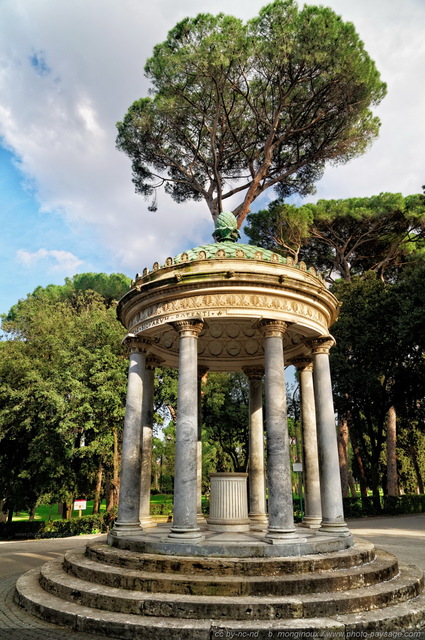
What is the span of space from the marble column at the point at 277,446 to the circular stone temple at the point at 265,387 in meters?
0.02

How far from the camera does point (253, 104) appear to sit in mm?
28797

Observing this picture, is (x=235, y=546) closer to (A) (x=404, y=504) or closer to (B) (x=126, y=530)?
(B) (x=126, y=530)

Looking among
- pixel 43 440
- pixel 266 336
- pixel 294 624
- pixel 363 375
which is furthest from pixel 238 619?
pixel 363 375

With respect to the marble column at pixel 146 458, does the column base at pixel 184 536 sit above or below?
below

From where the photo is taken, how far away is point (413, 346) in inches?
1208

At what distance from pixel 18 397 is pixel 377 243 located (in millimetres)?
33636

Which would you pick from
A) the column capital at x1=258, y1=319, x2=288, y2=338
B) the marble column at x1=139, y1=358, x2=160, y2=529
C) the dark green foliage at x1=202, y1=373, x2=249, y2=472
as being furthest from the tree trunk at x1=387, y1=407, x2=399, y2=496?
the column capital at x1=258, y1=319, x2=288, y2=338

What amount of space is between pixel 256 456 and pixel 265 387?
5.62 metres

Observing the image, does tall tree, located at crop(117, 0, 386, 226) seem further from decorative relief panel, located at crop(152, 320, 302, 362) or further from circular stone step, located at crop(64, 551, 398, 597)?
circular stone step, located at crop(64, 551, 398, 597)

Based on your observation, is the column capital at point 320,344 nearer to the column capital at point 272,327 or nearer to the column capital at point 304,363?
the column capital at point 304,363

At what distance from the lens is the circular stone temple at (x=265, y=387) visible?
9805mm

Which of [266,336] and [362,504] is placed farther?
[362,504]

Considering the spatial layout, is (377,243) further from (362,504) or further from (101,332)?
(101,332)

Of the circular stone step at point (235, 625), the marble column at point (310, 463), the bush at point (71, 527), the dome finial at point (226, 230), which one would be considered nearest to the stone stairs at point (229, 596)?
the circular stone step at point (235, 625)
